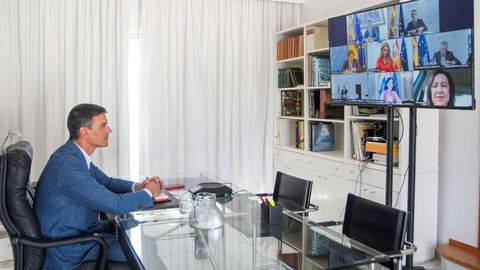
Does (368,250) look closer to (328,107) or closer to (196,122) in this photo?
(328,107)

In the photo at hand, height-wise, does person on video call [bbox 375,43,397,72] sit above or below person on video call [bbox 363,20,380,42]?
below

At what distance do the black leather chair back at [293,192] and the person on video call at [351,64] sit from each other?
907 millimetres

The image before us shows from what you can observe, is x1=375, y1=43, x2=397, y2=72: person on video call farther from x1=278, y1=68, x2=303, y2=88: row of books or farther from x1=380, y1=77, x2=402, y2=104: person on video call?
x1=278, y1=68, x2=303, y2=88: row of books

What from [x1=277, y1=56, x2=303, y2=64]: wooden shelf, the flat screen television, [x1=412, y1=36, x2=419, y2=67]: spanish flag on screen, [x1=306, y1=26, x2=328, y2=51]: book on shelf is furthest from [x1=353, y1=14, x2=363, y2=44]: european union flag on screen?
[x1=277, y1=56, x2=303, y2=64]: wooden shelf

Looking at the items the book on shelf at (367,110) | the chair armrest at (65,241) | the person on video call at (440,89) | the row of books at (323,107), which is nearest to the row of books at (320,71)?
the row of books at (323,107)

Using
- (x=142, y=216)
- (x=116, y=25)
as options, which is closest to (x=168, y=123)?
(x=116, y=25)

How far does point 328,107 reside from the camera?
4242 mm

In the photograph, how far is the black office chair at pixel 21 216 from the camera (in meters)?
2.04

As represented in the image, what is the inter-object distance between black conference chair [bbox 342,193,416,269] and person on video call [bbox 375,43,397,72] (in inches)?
37.6

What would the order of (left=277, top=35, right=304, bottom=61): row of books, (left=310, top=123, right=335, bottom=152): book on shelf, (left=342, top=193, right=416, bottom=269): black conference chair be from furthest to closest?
1. (left=277, top=35, right=304, bottom=61): row of books
2. (left=310, top=123, right=335, bottom=152): book on shelf
3. (left=342, top=193, right=416, bottom=269): black conference chair

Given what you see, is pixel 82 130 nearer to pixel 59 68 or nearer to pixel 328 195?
pixel 59 68

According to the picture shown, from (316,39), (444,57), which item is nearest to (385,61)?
→ (444,57)

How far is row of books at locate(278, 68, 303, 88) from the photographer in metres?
4.75

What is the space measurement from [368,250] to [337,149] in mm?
2635
